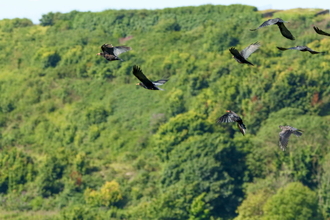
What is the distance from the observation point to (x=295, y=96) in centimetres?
11756

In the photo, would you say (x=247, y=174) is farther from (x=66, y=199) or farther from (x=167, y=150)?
(x=66, y=199)

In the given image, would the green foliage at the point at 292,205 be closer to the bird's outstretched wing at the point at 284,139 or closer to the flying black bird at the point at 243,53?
the flying black bird at the point at 243,53

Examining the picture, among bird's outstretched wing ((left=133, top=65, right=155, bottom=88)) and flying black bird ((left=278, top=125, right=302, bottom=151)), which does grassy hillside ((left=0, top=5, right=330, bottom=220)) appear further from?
bird's outstretched wing ((left=133, top=65, right=155, bottom=88))

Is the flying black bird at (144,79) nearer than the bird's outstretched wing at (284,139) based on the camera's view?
Yes

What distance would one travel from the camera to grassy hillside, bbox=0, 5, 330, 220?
10050 cm

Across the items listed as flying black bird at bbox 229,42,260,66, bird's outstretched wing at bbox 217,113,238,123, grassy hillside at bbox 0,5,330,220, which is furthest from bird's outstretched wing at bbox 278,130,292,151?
grassy hillside at bbox 0,5,330,220

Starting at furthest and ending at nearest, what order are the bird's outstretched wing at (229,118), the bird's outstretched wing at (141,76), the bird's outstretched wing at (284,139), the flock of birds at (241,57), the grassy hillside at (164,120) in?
1. the grassy hillside at (164,120)
2. the bird's outstretched wing at (229,118)
3. the bird's outstretched wing at (284,139)
4. the flock of birds at (241,57)
5. the bird's outstretched wing at (141,76)

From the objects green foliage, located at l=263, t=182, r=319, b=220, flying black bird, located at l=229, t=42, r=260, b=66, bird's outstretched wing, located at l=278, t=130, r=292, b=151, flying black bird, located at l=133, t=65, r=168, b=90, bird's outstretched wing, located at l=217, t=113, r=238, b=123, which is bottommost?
green foliage, located at l=263, t=182, r=319, b=220

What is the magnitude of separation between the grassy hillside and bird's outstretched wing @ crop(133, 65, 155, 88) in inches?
2701

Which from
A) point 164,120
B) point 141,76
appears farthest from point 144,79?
point 164,120

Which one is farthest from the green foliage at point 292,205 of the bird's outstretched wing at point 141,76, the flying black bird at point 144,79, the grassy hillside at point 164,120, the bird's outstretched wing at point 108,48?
the bird's outstretched wing at point 141,76

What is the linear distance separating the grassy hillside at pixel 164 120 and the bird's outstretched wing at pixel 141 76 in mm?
68609

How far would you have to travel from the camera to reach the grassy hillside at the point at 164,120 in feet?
330

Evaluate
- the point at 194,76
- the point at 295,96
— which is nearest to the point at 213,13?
the point at 194,76
